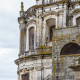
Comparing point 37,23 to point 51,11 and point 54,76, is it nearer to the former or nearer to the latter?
point 51,11

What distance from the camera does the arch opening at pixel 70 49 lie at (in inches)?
938

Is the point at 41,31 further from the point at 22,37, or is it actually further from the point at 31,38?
the point at 22,37

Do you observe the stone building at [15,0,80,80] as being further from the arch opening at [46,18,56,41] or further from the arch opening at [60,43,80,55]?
the arch opening at [60,43,80,55]

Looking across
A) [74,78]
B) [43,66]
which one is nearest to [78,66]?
[74,78]

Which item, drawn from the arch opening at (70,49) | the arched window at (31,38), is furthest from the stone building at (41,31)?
the arch opening at (70,49)

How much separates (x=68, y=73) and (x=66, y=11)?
10.2 metres

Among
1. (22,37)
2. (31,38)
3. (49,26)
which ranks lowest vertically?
(31,38)

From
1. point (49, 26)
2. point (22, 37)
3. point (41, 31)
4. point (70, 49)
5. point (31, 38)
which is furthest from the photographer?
point (22, 37)

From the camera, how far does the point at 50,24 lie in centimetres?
3381

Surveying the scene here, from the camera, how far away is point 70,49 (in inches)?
943

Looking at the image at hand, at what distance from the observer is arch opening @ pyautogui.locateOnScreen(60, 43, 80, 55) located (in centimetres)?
2381

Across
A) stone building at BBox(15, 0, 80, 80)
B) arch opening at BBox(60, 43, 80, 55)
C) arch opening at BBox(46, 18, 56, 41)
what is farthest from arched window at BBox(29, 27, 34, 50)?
arch opening at BBox(60, 43, 80, 55)

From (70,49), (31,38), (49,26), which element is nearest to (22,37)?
(31,38)

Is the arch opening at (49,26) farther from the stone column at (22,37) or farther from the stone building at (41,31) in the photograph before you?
the stone column at (22,37)
